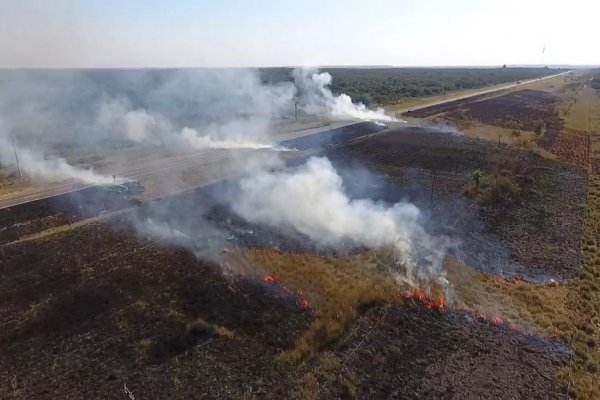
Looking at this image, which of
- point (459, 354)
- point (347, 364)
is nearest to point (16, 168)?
point (347, 364)

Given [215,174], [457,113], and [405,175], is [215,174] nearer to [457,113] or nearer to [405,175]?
[405,175]

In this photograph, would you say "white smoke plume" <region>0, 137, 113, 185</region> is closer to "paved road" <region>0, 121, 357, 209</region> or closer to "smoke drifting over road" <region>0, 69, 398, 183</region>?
"smoke drifting over road" <region>0, 69, 398, 183</region>

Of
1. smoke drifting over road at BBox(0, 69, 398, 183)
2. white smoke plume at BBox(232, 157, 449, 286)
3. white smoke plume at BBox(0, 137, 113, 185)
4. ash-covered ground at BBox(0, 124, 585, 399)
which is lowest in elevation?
ash-covered ground at BBox(0, 124, 585, 399)

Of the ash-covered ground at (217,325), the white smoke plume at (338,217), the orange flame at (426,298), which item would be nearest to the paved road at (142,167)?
the ash-covered ground at (217,325)

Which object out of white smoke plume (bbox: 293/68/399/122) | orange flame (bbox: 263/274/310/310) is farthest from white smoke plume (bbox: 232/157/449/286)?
white smoke plume (bbox: 293/68/399/122)

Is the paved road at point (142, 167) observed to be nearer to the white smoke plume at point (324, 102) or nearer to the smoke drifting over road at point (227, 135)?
the smoke drifting over road at point (227, 135)

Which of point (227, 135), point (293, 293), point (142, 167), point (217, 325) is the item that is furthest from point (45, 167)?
point (293, 293)
